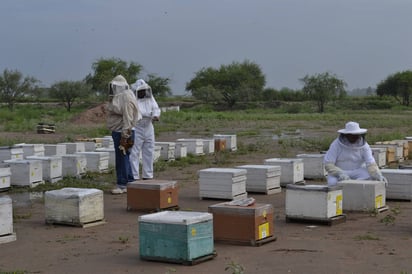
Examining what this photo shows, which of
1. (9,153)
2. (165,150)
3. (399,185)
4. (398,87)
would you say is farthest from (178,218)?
(398,87)

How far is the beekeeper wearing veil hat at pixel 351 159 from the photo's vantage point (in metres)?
8.66

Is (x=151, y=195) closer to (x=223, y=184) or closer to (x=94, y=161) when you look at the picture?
(x=223, y=184)

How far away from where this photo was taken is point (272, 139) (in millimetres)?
21656

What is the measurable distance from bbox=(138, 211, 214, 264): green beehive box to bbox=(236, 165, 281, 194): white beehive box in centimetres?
412

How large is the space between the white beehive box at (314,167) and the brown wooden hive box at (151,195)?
383cm

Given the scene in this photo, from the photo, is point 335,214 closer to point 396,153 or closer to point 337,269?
point 337,269

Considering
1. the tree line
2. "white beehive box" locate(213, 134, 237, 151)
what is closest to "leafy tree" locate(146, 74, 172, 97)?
the tree line

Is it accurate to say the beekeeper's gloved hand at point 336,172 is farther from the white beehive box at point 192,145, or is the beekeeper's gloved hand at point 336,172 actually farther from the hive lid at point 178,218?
the white beehive box at point 192,145

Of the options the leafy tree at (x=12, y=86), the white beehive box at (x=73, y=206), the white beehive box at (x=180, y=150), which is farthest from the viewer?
the leafy tree at (x=12, y=86)

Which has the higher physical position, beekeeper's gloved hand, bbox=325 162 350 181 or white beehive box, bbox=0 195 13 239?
beekeeper's gloved hand, bbox=325 162 350 181

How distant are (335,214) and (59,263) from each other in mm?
3173

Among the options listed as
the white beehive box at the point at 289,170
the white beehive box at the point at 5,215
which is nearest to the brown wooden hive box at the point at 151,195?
the white beehive box at the point at 5,215

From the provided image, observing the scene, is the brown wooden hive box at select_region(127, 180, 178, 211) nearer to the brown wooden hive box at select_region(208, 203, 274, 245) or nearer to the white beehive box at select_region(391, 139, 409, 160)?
the brown wooden hive box at select_region(208, 203, 274, 245)

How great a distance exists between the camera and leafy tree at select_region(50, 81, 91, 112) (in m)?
54.3
